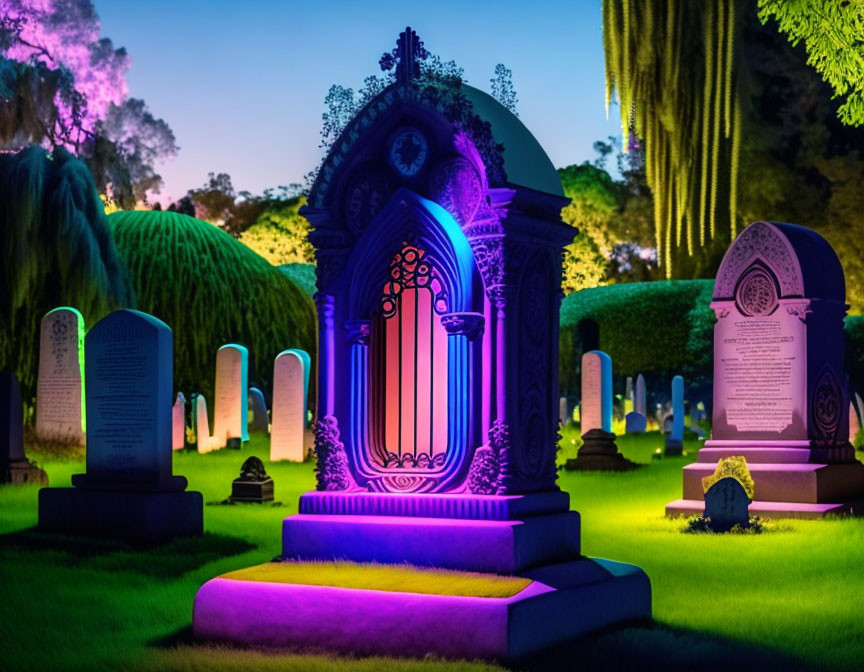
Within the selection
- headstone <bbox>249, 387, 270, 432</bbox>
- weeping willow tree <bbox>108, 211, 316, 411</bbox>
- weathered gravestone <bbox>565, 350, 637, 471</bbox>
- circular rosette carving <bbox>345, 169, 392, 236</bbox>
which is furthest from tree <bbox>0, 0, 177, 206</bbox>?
Answer: circular rosette carving <bbox>345, 169, 392, 236</bbox>

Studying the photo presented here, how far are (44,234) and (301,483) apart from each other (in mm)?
10587

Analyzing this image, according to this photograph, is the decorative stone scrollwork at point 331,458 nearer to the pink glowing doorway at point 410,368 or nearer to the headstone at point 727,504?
the pink glowing doorway at point 410,368

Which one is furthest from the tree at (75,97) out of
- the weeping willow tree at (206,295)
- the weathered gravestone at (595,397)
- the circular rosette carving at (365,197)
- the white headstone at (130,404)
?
the circular rosette carving at (365,197)

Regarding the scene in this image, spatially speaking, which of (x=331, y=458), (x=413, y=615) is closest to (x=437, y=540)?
(x=413, y=615)

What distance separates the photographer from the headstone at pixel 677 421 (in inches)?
898

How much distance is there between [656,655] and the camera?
736 cm

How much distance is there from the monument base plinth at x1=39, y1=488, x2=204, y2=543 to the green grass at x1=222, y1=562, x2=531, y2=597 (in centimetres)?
467

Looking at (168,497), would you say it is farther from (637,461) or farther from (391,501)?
(637,461)

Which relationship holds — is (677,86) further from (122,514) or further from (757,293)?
(122,514)

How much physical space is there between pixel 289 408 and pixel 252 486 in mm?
7055

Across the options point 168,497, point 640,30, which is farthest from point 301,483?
point 640,30

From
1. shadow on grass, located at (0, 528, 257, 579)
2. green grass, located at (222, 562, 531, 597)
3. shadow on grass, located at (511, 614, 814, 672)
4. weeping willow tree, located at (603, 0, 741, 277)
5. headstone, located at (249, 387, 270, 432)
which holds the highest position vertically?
weeping willow tree, located at (603, 0, 741, 277)

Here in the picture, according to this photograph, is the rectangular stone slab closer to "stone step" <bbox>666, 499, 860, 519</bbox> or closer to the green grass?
the green grass

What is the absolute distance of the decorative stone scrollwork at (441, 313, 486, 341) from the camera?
810cm
